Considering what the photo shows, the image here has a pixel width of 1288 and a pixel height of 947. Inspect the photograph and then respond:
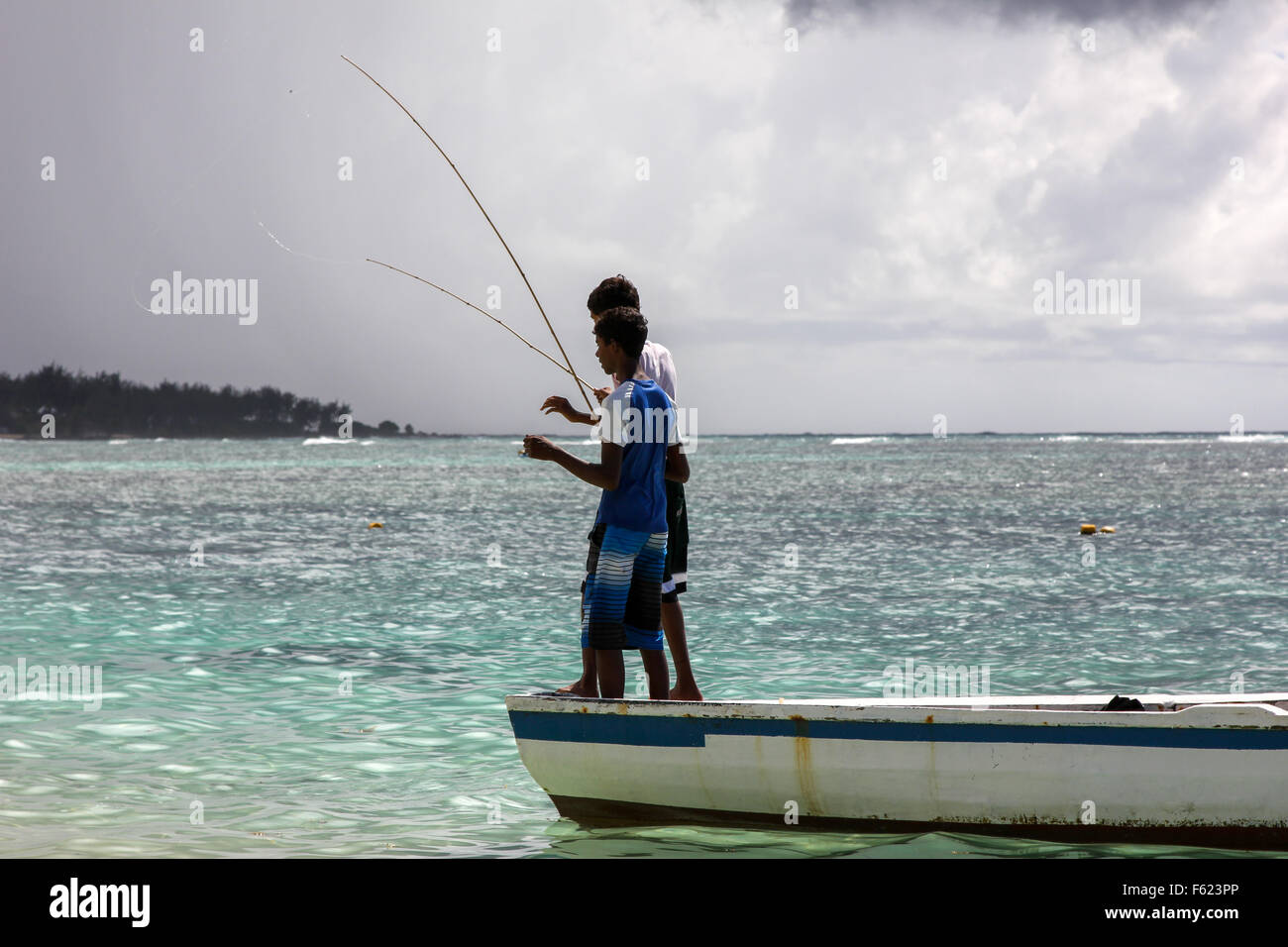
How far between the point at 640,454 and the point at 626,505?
26cm

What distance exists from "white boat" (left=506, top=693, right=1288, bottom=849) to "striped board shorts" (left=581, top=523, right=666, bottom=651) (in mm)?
338

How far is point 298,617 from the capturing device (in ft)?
52.0

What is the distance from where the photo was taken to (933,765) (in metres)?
6.05

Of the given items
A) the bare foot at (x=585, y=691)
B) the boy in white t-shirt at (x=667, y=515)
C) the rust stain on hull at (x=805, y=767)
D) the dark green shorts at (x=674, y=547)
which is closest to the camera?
the rust stain on hull at (x=805, y=767)

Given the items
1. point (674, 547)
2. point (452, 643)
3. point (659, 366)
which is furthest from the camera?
point (452, 643)

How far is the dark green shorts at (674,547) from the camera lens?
21.8 feet

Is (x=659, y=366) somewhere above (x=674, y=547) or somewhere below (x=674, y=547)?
above

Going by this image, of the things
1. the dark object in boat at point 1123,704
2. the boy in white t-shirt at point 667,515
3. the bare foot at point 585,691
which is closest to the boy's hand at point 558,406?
the boy in white t-shirt at point 667,515

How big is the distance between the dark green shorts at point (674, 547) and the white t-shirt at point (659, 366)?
54 centimetres

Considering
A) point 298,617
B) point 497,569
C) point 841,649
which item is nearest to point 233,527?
point 497,569

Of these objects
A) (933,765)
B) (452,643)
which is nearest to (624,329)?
(933,765)

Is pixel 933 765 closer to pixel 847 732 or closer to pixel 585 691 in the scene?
pixel 847 732

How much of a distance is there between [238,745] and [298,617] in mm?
7110

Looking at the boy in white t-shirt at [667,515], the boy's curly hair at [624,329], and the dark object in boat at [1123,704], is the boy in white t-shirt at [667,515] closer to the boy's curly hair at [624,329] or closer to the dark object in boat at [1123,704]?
the boy's curly hair at [624,329]
